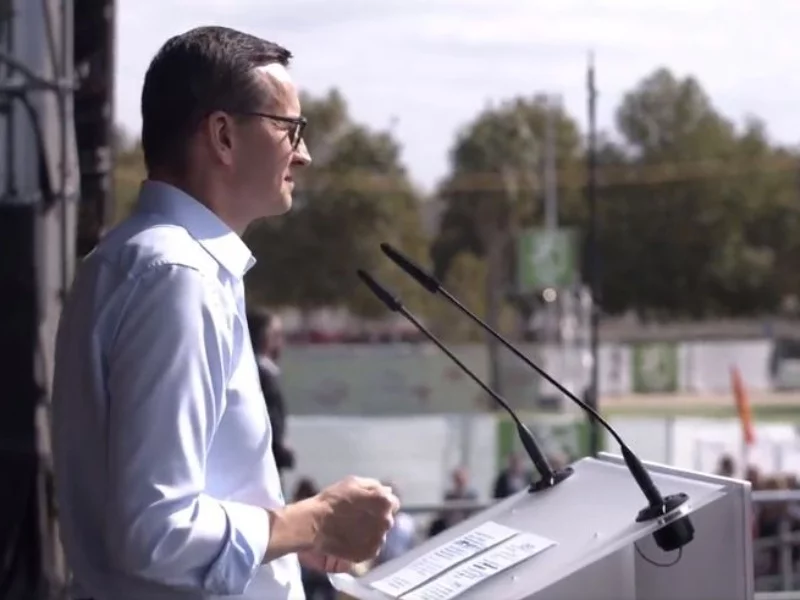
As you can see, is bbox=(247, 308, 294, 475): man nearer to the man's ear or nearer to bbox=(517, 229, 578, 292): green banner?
the man's ear

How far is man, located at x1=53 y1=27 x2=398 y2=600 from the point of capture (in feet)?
Answer: 4.63

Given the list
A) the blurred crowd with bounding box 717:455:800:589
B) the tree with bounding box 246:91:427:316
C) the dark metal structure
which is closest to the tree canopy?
the tree with bounding box 246:91:427:316

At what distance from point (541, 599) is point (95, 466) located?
50 cm

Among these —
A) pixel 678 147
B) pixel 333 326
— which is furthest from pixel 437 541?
pixel 678 147

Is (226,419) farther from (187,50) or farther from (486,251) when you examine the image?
(486,251)

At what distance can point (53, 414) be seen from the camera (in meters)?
1.61

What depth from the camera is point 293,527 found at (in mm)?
1508

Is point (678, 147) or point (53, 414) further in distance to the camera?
point (678, 147)

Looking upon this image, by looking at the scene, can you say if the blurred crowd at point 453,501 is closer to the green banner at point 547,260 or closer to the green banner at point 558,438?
the green banner at point 558,438

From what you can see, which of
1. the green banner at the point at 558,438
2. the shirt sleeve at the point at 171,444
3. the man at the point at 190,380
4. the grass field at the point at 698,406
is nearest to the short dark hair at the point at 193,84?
the man at the point at 190,380

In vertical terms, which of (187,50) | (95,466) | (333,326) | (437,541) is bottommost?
(333,326)

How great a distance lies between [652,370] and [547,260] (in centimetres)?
501

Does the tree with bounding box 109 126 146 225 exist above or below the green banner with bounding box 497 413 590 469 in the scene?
above

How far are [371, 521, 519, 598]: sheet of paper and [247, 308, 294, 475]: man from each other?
10.5ft
